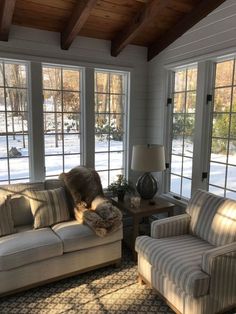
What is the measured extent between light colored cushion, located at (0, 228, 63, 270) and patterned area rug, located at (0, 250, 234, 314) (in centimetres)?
33

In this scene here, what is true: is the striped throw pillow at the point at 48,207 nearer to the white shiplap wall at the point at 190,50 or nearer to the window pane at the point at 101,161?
the window pane at the point at 101,161

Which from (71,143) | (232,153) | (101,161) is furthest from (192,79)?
(71,143)

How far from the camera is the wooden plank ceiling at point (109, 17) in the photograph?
107 inches

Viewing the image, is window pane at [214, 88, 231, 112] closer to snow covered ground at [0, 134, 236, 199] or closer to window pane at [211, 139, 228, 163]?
window pane at [211, 139, 228, 163]

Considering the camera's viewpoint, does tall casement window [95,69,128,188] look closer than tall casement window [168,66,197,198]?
No

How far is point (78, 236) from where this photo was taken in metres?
2.68

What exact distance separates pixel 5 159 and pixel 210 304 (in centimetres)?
262

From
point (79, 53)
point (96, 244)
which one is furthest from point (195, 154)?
point (79, 53)

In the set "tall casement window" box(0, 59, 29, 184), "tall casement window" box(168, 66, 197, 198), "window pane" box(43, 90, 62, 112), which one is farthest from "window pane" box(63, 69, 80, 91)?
"tall casement window" box(168, 66, 197, 198)

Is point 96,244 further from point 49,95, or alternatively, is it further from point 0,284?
point 49,95

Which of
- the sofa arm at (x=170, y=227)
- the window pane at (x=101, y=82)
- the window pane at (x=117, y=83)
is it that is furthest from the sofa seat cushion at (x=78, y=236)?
the window pane at (x=117, y=83)

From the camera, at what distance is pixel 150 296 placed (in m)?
2.47

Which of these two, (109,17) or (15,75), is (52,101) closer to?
(15,75)

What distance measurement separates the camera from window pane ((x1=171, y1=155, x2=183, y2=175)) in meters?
3.56
